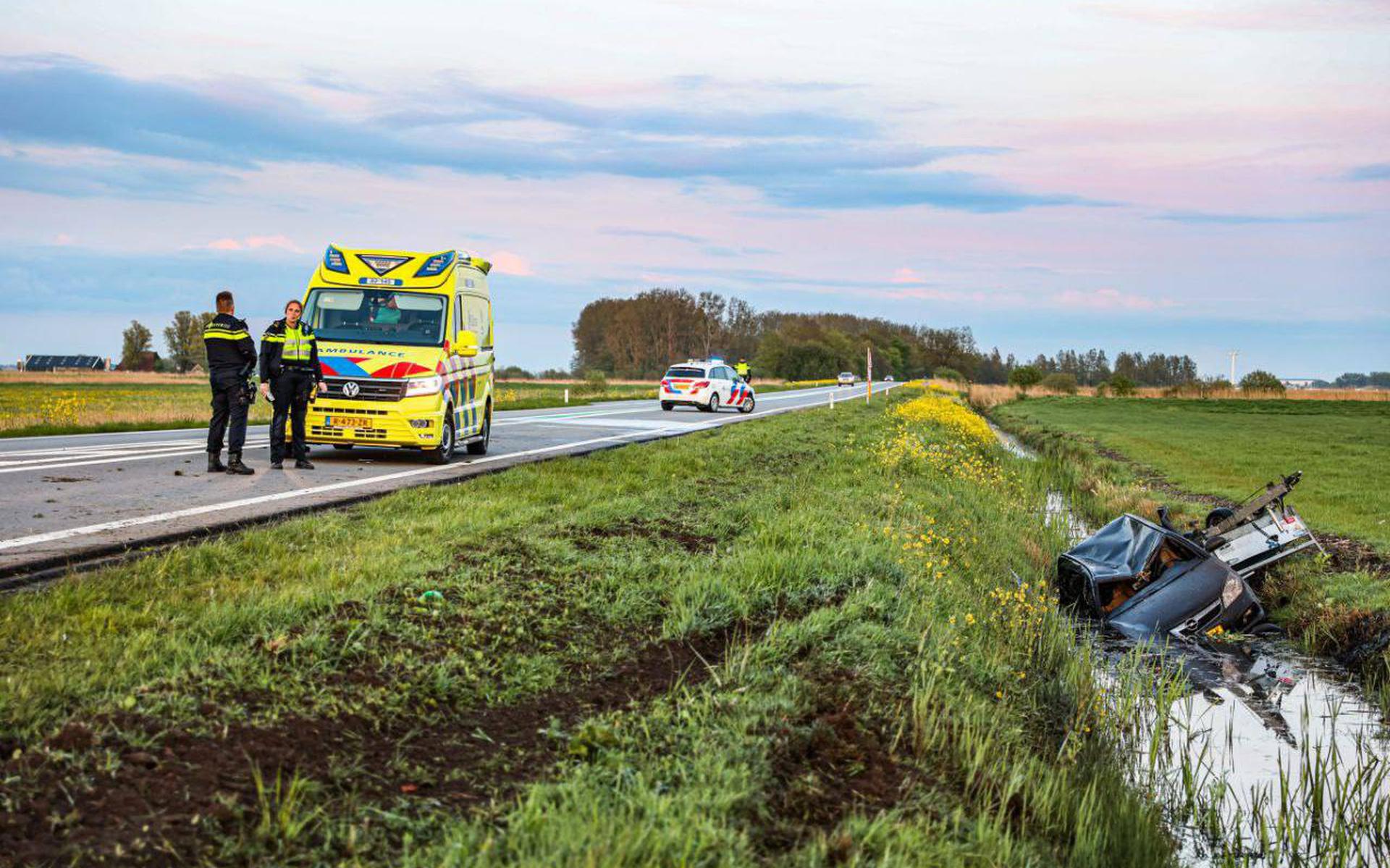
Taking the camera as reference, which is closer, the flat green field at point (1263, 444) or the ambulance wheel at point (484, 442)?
the ambulance wheel at point (484, 442)

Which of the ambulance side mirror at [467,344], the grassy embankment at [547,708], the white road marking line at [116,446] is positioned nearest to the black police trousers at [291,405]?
the ambulance side mirror at [467,344]

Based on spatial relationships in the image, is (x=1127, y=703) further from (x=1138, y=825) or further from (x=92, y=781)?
(x=92, y=781)

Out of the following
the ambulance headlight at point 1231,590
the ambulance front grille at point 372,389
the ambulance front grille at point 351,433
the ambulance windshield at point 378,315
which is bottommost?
the ambulance headlight at point 1231,590

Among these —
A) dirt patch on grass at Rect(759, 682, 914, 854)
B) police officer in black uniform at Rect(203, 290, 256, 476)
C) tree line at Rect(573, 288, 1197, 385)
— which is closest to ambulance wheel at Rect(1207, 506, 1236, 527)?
dirt patch on grass at Rect(759, 682, 914, 854)

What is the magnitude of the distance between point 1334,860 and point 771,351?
136031 millimetres

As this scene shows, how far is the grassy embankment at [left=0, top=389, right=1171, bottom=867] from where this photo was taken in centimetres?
356

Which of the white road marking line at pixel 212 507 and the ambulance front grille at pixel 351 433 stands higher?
the ambulance front grille at pixel 351 433

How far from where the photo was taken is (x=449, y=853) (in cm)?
336

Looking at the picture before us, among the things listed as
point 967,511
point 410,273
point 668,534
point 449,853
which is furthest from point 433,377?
point 449,853

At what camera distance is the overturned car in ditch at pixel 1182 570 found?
976cm

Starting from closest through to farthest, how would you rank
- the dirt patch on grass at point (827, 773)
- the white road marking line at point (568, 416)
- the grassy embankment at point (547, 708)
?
the grassy embankment at point (547, 708) < the dirt patch on grass at point (827, 773) < the white road marking line at point (568, 416)

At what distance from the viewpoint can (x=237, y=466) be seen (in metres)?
12.0

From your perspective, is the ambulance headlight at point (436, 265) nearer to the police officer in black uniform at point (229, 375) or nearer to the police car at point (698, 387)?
the police officer in black uniform at point (229, 375)

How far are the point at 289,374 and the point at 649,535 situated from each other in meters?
6.18
